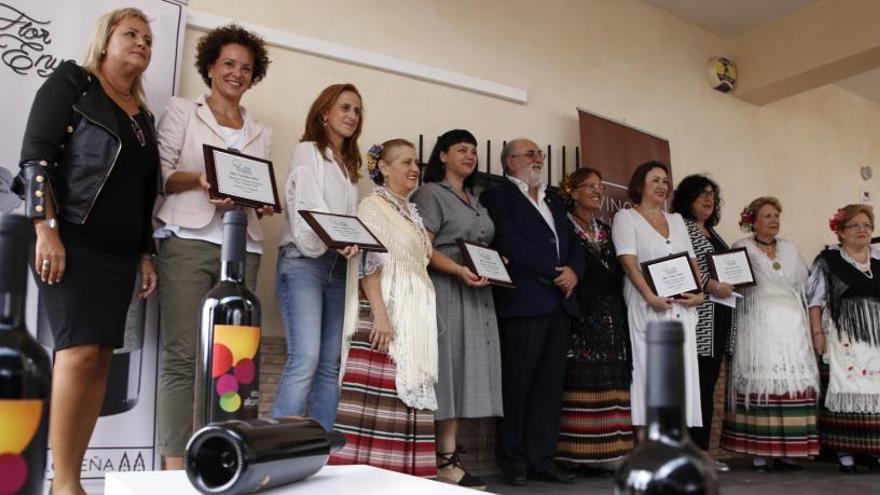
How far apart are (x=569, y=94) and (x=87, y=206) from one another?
3.24m

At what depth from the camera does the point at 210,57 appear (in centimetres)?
289

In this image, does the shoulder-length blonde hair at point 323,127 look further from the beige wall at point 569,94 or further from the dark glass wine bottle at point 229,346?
the dark glass wine bottle at point 229,346

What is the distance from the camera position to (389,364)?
2912 millimetres

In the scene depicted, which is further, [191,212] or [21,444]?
[191,212]

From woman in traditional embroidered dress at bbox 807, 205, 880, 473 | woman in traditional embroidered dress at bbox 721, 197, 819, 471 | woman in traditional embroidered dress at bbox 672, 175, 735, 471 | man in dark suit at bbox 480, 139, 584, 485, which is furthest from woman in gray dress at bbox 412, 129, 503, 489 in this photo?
woman in traditional embroidered dress at bbox 807, 205, 880, 473

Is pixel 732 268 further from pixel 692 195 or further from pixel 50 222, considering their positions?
→ pixel 50 222

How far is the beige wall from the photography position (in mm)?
3531

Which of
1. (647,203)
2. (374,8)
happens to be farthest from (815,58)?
(374,8)

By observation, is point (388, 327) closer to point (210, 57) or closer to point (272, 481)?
point (210, 57)

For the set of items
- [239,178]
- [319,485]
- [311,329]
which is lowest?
[319,485]

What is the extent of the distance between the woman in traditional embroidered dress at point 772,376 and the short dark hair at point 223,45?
2.84 m

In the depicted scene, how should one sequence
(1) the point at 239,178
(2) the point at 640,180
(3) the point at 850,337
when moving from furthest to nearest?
(3) the point at 850,337 → (2) the point at 640,180 → (1) the point at 239,178

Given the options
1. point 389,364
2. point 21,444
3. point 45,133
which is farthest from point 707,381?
point 21,444

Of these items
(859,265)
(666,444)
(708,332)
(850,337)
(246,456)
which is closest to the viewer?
(666,444)
